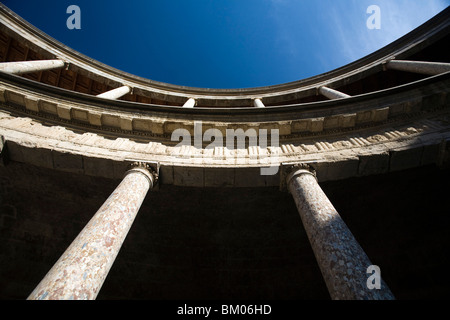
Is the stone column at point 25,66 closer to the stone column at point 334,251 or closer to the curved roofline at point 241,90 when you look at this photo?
the curved roofline at point 241,90

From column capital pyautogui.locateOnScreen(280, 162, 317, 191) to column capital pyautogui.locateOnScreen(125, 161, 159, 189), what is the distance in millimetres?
2962

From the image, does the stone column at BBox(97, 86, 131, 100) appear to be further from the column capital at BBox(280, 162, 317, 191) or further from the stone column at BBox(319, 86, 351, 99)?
the stone column at BBox(319, 86, 351, 99)

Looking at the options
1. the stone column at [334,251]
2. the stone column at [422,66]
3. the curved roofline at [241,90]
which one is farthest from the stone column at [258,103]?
the stone column at [334,251]

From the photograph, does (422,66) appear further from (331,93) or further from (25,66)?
(25,66)

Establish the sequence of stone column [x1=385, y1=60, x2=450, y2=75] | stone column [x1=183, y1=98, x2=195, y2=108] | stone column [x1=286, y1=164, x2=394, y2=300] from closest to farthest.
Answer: stone column [x1=286, y1=164, x2=394, y2=300] → stone column [x1=385, y1=60, x2=450, y2=75] → stone column [x1=183, y1=98, x2=195, y2=108]

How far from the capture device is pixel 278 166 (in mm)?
5824

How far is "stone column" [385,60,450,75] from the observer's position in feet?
28.4

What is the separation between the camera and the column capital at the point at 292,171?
5.54 meters

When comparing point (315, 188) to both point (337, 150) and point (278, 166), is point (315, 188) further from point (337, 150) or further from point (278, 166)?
point (337, 150)

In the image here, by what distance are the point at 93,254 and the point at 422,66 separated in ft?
41.5

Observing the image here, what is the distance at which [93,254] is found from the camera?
3.45 metres

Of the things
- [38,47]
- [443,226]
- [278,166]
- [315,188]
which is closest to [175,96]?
[38,47]

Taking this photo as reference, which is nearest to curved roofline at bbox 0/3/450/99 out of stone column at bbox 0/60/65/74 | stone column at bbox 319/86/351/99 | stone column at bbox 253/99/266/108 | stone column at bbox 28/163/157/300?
stone column at bbox 319/86/351/99

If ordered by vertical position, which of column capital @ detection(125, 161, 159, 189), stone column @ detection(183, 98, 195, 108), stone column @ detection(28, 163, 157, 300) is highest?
stone column @ detection(183, 98, 195, 108)
